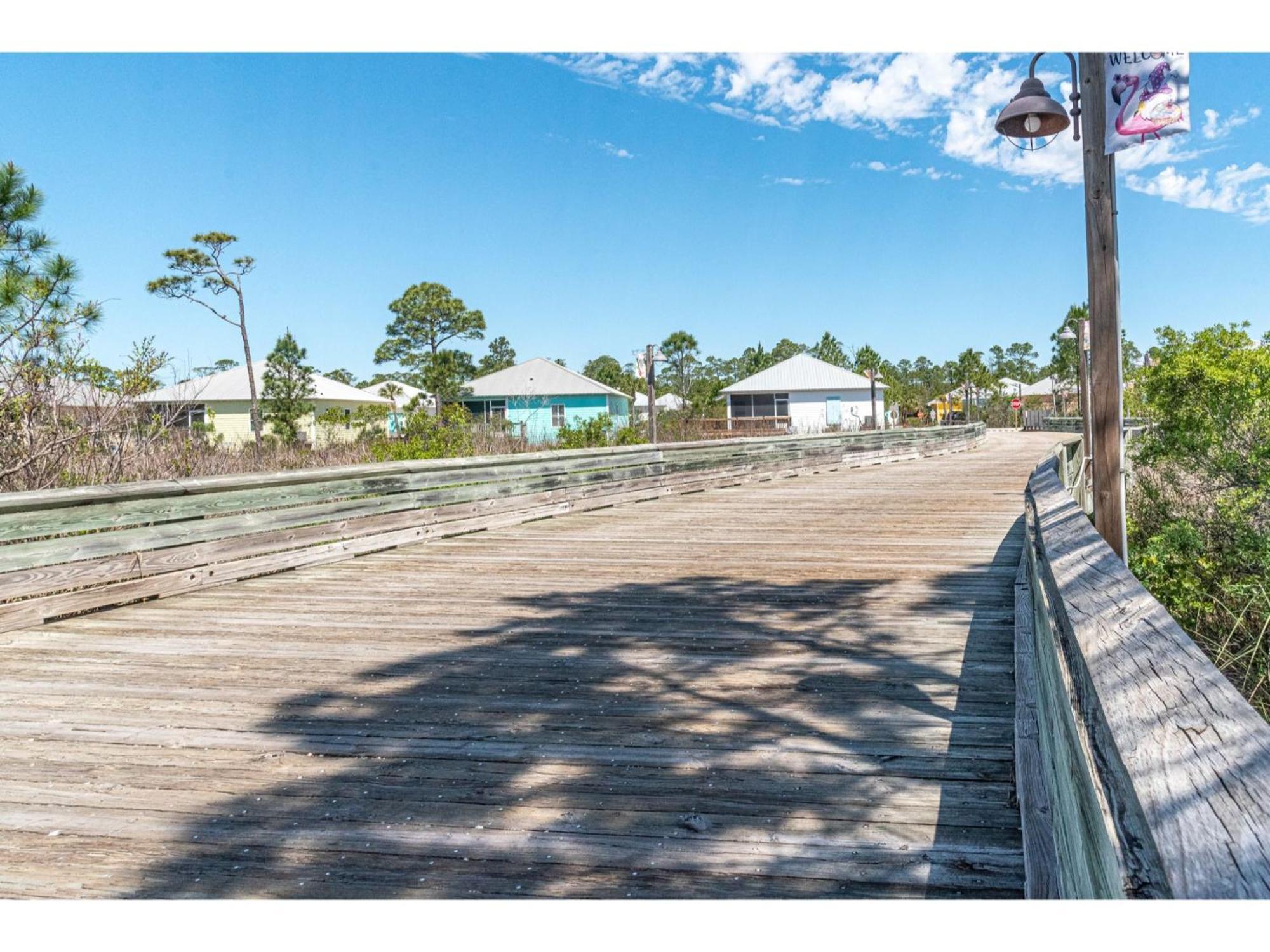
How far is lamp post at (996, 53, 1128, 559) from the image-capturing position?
520 centimetres

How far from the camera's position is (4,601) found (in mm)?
5762

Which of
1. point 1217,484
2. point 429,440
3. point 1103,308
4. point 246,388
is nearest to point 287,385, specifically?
point 246,388

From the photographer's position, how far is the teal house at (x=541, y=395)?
49125 millimetres

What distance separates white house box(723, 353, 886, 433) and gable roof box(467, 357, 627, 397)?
1052 cm

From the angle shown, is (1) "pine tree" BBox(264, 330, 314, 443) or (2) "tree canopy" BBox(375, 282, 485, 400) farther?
(2) "tree canopy" BBox(375, 282, 485, 400)

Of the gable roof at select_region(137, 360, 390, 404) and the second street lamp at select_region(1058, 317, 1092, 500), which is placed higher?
the gable roof at select_region(137, 360, 390, 404)

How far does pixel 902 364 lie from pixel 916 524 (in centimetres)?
12199

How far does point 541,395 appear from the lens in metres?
48.5

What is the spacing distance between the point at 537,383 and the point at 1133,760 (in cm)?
4988

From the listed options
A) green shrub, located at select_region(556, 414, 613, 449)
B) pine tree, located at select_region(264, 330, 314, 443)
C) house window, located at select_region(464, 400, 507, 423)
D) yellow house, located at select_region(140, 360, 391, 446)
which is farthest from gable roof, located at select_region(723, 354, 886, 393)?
green shrub, located at select_region(556, 414, 613, 449)

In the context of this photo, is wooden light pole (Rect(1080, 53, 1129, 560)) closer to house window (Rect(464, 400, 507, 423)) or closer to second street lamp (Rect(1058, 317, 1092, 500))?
second street lamp (Rect(1058, 317, 1092, 500))

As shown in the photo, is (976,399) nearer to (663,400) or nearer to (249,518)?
(663,400)
